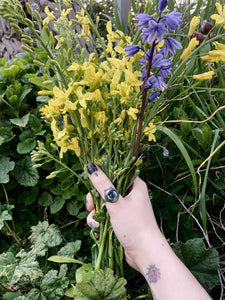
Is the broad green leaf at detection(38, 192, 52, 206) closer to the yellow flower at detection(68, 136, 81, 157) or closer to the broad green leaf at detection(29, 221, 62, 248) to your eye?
the broad green leaf at detection(29, 221, 62, 248)

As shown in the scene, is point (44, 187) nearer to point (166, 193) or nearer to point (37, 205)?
point (37, 205)

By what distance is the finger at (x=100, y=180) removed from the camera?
2.10 ft

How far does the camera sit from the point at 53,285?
774 millimetres

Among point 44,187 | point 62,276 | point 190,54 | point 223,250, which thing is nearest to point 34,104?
point 44,187

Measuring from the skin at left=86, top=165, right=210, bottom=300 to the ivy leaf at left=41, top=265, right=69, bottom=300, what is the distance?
249mm

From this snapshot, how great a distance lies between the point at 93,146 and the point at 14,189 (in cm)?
72

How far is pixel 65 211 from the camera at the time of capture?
1.24m

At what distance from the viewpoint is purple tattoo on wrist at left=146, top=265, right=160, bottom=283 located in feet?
1.97

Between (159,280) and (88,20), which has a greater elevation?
(88,20)

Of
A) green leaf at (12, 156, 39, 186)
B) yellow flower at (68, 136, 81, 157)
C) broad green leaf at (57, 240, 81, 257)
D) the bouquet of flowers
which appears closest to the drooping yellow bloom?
the bouquet of flowers

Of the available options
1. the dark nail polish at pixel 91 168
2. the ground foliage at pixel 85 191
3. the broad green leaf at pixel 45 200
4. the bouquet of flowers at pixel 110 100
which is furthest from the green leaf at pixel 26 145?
the dark nail polish at pixel 91 168

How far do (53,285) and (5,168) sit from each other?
1.75 feet

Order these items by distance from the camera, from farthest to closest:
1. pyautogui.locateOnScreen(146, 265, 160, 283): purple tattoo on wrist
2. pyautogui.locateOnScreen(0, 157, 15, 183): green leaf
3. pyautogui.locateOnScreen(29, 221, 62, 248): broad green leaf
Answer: pyautogui.locateOnScreen(0, 157, 15, 183): green leaf
pyautogui.locateOnScreen(29, 221, 62, 248): broad green leaf
pyautogui.locateOnScreen(146, 265, 160, 283): purple tattoo on wrist

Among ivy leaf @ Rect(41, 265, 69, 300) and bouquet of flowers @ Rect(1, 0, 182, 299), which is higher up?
bouquet of flowers @ Rect(1, 0, 182, 299)
